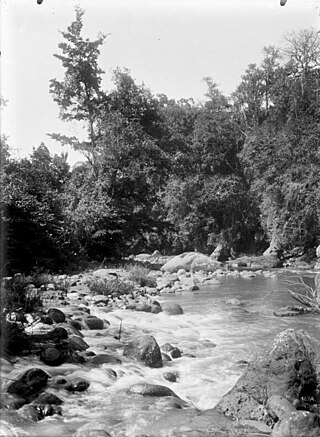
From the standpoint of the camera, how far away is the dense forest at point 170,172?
1784 cm

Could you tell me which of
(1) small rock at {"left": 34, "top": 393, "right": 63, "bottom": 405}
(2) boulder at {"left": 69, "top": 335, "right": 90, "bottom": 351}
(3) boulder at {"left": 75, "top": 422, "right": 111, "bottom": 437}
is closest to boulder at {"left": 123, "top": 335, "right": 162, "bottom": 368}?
(2) boulder at {"left": 69, "top": 335, "right": 90, "bottom": 351}

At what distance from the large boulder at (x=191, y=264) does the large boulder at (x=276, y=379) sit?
627 inches

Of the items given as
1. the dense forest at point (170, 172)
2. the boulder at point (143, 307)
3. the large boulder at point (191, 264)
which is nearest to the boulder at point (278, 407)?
the boulder at point (143, 307)

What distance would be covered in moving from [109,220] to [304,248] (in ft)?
36.7

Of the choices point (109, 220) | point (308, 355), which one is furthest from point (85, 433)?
point (109, 220)

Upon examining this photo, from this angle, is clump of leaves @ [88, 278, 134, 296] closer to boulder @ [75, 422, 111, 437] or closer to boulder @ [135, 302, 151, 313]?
boulder @ [135, 302, 151, 313]

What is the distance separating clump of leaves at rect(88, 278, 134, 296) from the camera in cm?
1266

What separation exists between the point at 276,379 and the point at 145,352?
2.24 meters

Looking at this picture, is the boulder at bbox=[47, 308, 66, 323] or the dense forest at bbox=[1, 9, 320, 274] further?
the dense forest at bbox=[1, 9, 320, 274]

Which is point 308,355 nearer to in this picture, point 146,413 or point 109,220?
point 146,413

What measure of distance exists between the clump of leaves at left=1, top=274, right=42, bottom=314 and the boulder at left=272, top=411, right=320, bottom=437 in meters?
3.44

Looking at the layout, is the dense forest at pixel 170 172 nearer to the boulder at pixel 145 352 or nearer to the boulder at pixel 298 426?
the boulder at pixel 145 352

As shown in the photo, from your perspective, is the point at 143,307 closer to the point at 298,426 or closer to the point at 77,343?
the point at 77,343

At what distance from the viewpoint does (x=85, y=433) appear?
4340 mm
